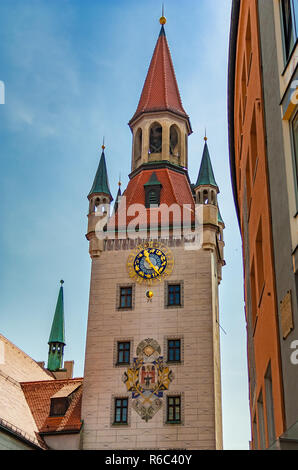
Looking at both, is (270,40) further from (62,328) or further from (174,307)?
(62,328)

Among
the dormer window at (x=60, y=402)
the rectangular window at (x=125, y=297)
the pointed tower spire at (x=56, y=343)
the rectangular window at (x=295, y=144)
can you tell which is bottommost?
the rectangular window at (x=295, y=144)

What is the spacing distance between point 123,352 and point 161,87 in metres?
19.3

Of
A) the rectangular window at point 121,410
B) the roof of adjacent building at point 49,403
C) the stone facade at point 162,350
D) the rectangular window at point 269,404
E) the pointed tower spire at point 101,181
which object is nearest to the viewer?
the rectangular window at point 269,404

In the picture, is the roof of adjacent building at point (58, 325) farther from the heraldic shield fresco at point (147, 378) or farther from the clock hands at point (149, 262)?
the heraldic shield fresco at point (147, 378)

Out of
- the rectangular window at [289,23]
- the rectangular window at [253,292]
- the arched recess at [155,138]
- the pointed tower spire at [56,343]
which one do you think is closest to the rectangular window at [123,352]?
the arched recess at [155,138]

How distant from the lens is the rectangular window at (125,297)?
34.7m

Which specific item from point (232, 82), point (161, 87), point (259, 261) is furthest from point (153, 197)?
point (259, 261)

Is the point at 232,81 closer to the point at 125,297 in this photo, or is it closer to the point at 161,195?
the point at 125,297

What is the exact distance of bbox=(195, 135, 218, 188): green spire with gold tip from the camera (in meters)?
38.7

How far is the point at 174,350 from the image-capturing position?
33094 mm

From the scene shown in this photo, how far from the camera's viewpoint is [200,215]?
3669cm

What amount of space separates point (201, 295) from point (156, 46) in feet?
70.7

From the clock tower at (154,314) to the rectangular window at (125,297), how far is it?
58mm
